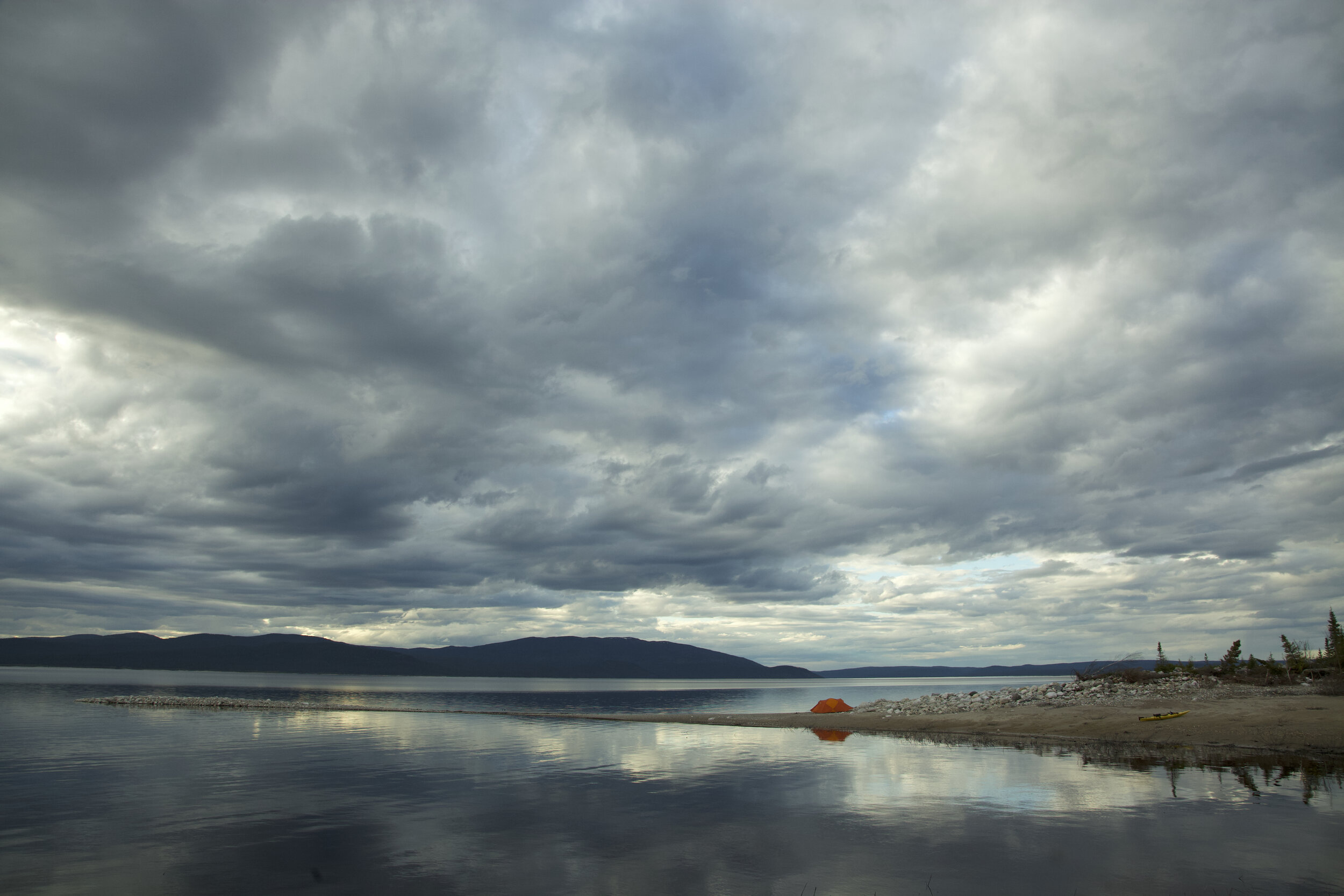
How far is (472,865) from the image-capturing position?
1867 cm

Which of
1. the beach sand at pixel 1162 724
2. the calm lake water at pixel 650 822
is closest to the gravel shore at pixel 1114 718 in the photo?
the beach sand at pixel 1162 724

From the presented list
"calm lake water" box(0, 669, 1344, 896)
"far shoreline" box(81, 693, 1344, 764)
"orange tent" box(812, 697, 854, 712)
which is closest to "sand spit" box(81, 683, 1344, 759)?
"far shoreline" box(81, 693, 1344, 764)

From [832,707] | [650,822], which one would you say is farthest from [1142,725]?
[650,822]

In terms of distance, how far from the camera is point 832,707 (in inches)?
2793

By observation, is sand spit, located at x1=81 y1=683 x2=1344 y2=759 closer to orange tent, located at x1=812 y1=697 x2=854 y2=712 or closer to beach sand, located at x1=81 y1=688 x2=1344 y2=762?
beach sand, located at x1=81 y1=688 x2=1344 y2=762

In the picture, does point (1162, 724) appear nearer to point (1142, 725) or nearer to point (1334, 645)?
point (1142, 725)

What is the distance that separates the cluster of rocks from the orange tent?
1566 millimetres

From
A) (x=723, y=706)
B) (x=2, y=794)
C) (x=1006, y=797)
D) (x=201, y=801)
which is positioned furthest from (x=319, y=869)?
(x=723, y=706)

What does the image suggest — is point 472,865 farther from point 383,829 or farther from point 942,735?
point 942,735

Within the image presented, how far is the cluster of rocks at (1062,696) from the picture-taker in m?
59.3

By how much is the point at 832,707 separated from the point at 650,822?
168 feet

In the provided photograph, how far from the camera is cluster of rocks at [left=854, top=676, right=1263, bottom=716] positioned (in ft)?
195

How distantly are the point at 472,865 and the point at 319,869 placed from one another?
3.76 m

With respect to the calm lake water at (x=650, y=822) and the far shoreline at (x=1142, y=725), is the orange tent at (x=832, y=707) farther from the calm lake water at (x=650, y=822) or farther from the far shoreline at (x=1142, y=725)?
the calm lake water at (x=650, y=822)
